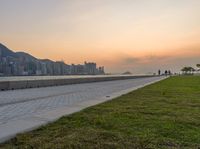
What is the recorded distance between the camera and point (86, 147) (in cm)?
588

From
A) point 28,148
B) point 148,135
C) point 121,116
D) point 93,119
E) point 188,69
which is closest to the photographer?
point 28,148

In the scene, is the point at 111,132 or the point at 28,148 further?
the point at 111,132

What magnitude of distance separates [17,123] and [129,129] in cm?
302

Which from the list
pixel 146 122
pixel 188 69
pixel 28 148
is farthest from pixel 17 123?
pixel 188 69

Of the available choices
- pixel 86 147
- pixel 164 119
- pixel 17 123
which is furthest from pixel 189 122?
pixel 17 123

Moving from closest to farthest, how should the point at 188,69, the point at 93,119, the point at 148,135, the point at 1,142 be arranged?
the point at 1,142
the point at 148,135
the point at 93,119
the point at 188,69

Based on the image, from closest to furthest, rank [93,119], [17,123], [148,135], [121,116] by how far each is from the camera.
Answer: [148,135]
[17,123]
[93,119]
[121,116]

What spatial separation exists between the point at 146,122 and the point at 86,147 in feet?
10.2

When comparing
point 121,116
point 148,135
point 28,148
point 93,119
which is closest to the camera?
point 28,148

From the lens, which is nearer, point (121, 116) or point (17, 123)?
point (17, 123)

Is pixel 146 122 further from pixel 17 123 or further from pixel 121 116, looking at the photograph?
pixel 17 123

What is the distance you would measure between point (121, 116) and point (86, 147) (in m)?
3.84

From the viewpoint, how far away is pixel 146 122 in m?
8.60

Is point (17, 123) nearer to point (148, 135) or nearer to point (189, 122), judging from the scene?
point (148, 135)
